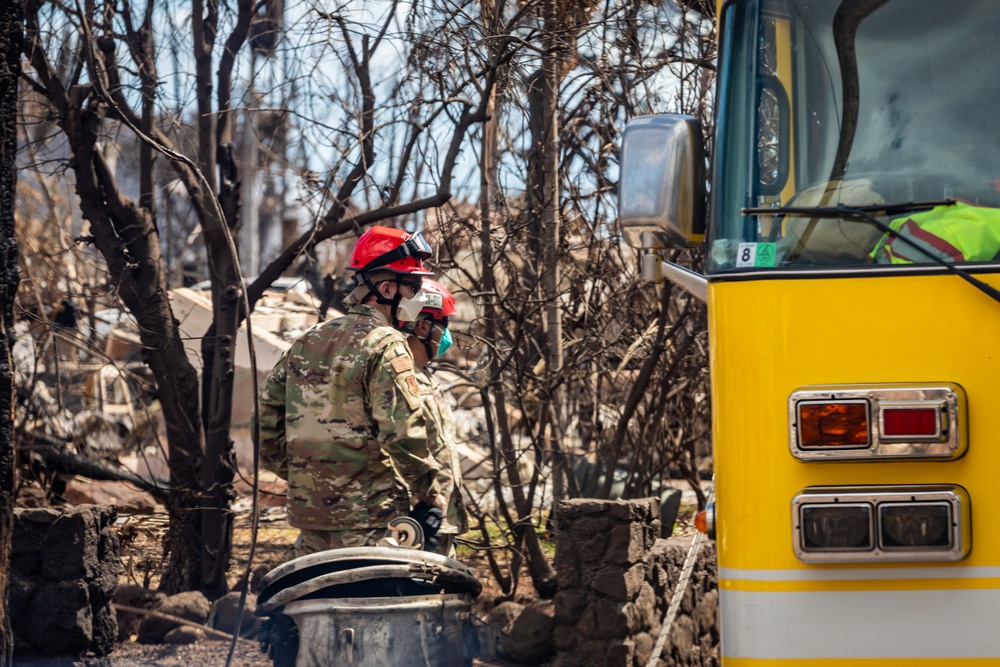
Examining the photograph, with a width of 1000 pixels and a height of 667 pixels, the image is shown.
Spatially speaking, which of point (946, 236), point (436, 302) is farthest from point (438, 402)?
point (946, 236)

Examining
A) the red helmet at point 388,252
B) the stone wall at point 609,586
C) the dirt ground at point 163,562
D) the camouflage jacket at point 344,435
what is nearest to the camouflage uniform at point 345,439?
the camouflage jacket at point 344,435

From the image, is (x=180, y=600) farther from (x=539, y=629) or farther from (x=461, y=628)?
(x=461, y=628)

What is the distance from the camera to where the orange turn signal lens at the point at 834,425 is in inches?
101

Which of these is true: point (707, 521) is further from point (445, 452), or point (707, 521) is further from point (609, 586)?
point (609, 586)

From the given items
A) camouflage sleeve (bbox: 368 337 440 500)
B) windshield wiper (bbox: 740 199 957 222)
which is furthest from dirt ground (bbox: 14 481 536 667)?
windshield wiper (bbox: 740 199 957 222)

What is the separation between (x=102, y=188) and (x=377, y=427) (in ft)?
10.5

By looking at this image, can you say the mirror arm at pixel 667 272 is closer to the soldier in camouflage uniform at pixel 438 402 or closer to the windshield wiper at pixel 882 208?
the windshield wiper at pixel 882 208

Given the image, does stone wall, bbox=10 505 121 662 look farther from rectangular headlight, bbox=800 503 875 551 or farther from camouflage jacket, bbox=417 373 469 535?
rectangular headlight, bbox=800 503 875 551

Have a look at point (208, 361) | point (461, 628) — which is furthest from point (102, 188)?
point (461, 628)

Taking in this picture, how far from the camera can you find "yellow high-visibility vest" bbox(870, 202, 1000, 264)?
2.67 meters

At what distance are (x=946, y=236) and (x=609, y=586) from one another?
114 inches

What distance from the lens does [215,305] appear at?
688 centimetres

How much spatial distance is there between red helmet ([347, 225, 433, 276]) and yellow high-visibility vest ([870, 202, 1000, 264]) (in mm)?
2148

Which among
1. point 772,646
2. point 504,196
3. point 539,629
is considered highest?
point 504,196
